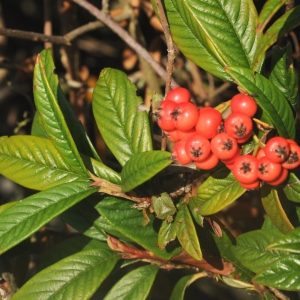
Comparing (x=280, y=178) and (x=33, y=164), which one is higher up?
(x=33, y=164)

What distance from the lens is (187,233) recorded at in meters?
1.23

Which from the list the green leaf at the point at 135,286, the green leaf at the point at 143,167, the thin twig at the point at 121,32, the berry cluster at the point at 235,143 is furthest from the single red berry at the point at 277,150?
the thin twig at the point at 121,32

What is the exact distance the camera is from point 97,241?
5.25ft

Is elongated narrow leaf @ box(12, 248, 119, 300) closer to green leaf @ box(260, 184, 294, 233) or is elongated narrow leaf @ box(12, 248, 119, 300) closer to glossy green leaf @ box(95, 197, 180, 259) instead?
glossy green leaf @ box(95, 197, 180, 259)

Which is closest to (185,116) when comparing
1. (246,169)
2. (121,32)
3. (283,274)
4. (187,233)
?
(246,169)

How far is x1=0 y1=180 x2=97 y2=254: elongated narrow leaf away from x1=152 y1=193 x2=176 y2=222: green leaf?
160 millimetres

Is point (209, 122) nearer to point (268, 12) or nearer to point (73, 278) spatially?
point (268, 12)

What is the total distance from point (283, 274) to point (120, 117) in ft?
1.99

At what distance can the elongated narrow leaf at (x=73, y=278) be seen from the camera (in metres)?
1.37

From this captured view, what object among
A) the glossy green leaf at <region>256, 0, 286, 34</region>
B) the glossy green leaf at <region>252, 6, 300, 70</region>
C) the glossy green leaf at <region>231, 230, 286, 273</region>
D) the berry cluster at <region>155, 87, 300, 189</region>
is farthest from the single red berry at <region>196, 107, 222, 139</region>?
the glossy green leaf at <region>231, 230, 286, 273</region>

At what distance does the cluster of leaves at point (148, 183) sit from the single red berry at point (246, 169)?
0.07 meters

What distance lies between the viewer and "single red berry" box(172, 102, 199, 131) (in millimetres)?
1096

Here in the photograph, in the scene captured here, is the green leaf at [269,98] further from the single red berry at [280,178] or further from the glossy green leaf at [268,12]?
the glossy green leaf at [268,12]

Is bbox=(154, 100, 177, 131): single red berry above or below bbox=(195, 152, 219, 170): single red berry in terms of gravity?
above
